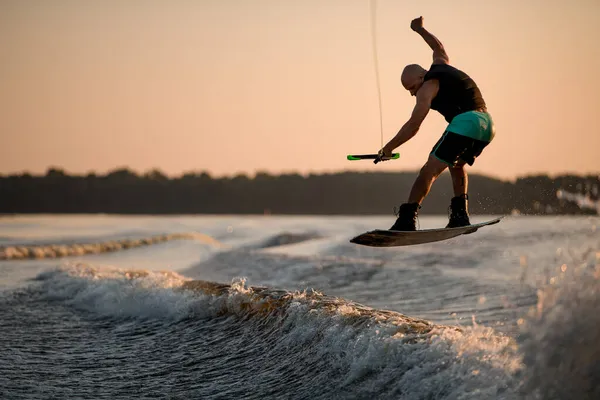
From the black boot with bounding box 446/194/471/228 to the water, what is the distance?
1297mm

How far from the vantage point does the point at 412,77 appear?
8.95m

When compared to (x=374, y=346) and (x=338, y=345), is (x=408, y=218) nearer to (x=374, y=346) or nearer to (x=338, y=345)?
(x=338, y=345)

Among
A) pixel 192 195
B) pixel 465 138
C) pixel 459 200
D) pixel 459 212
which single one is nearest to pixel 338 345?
pixel 459 212

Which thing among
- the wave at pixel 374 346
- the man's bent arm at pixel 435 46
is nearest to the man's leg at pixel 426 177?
the man's bent arm at pixel 435 46

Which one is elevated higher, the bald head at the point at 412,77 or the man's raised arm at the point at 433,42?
the man's raised arm at the point at 433,42

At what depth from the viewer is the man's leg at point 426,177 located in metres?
9.11

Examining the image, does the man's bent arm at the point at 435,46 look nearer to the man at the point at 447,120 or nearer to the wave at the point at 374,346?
the man at the point at 447,120

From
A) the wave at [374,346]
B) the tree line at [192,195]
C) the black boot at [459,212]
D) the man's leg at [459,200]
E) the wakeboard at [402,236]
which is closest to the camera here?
the wave at [374,346]

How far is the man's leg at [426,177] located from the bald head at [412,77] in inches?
33.2

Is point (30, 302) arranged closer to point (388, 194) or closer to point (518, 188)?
point (518, 188)

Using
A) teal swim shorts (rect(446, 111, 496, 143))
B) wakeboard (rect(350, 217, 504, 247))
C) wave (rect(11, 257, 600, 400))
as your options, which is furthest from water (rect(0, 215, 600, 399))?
teal swim shorts (rect(446, 111, 496, 143))

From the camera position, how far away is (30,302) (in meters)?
15.9

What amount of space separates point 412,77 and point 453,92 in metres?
0.50

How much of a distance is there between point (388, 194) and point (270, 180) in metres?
29.8
